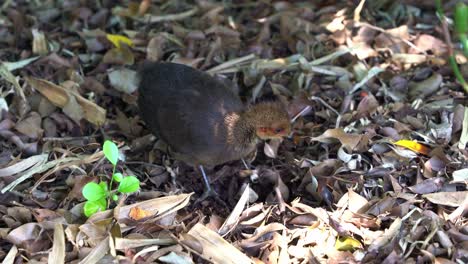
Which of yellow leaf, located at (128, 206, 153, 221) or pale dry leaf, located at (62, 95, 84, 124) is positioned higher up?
pale dry leaf, located at (62, 95, 84, 124)

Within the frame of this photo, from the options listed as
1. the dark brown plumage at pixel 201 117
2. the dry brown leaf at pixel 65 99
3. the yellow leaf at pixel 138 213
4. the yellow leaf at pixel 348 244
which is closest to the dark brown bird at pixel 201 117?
the dark brown plumage at pixel 201 117

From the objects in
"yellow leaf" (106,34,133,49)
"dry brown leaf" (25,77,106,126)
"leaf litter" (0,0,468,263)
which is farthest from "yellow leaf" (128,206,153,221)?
"yellow leaf" (106,34,133,49)

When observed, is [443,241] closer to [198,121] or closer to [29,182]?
[198,121]

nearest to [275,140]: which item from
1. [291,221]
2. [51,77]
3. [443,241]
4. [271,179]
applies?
[271,179]

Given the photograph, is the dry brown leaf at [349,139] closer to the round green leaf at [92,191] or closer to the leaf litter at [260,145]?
the leaf litter at [260,145]

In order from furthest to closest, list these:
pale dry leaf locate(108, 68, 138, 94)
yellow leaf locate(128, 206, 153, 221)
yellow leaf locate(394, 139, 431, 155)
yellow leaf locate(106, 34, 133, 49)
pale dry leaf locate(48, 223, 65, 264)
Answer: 1. yellow leaf locate(106, 34, 133, 49)
2. pale dry leaf locate(108, 68, 138, 94)
3. yellow leaf locate(394, 139, 431, 155)
4. yellow leaf locate(128, 206, 153, 221)
5. pale dry leaf locate(48, 223, 65, 264)

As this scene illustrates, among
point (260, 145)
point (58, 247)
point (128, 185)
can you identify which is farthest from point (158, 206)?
point (260, 145)

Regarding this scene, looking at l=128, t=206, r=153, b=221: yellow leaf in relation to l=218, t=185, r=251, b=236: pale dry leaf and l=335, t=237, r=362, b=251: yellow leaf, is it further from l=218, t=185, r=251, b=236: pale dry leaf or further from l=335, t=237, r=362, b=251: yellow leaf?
l=335, t=237, r=362, b=251: yellow leaf
